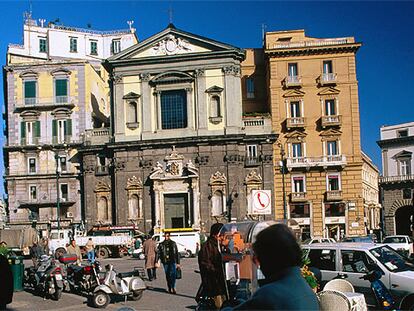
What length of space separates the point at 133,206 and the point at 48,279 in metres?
33.2

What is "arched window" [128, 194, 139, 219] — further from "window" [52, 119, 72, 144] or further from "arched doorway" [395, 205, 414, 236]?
"arched doorway" [395, 205, 414, 236]

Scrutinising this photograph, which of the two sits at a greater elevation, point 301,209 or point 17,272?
point 301,209

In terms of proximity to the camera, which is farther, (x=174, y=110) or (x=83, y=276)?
(x=174, y=110)

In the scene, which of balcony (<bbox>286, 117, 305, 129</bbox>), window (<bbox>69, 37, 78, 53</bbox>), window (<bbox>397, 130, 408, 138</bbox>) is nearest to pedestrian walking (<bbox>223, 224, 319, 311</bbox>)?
balcony (<bbox>286, 117, 305, 129</bbox>)

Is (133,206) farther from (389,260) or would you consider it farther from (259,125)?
(389,260)

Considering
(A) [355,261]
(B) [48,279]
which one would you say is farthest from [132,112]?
(A) [355,261]

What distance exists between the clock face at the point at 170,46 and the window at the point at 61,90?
10254 mm

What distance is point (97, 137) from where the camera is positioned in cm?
5319

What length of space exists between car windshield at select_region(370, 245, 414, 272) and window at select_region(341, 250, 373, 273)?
0.23 metres

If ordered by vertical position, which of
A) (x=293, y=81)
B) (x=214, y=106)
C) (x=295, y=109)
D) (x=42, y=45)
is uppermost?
(x=42, y=45)

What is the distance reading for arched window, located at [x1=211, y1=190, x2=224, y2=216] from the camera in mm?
49872

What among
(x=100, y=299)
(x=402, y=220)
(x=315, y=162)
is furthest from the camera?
(x=402, y=220)

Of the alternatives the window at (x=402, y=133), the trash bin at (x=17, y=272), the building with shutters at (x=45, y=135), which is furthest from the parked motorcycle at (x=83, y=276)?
the window at (x=402, y=133)

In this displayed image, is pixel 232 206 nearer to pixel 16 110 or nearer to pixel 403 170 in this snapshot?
pixel 16 110
